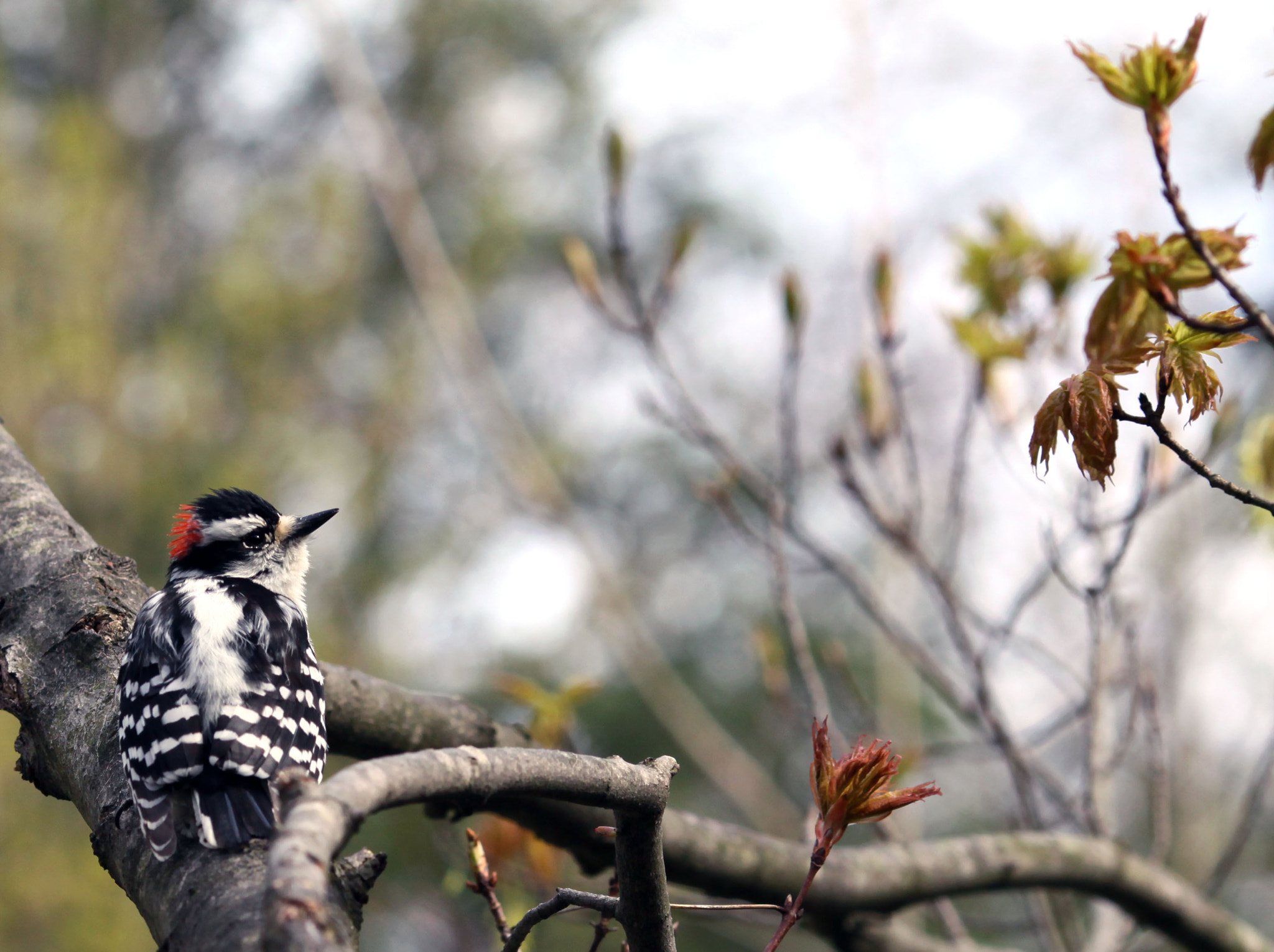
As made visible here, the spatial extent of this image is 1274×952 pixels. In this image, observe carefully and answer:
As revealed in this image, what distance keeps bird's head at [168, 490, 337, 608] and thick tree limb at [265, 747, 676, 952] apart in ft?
6.32

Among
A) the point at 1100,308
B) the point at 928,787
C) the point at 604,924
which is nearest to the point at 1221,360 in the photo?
the point at 1100,308

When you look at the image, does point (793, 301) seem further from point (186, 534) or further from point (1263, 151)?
point (186, 534)

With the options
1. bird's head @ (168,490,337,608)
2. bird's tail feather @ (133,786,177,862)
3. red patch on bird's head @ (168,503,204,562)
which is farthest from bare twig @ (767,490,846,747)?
red patch on bird's head @ (168,503,204,562)

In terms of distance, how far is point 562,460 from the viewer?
10031 mm

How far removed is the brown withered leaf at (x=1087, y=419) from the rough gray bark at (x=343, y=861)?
3.77 feet

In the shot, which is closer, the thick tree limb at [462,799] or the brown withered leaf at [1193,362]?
the thick tree limb at [462,799]

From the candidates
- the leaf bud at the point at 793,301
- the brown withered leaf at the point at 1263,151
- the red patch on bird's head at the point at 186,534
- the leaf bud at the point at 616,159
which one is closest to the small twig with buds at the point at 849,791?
the brown withered leaf at the point at 1263,151

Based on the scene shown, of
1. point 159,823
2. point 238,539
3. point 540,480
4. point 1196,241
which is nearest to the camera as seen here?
point 1196,241

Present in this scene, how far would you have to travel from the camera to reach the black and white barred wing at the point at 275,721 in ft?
6.62

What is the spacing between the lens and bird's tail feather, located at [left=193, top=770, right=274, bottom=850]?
1.63m

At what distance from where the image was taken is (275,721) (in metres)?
2.11

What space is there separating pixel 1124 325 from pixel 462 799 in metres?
1.05

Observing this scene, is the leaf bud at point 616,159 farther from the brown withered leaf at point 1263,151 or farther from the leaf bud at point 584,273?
the brown withered leaf at point 1263,151

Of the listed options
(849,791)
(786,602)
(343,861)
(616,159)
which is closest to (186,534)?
(616,159)
